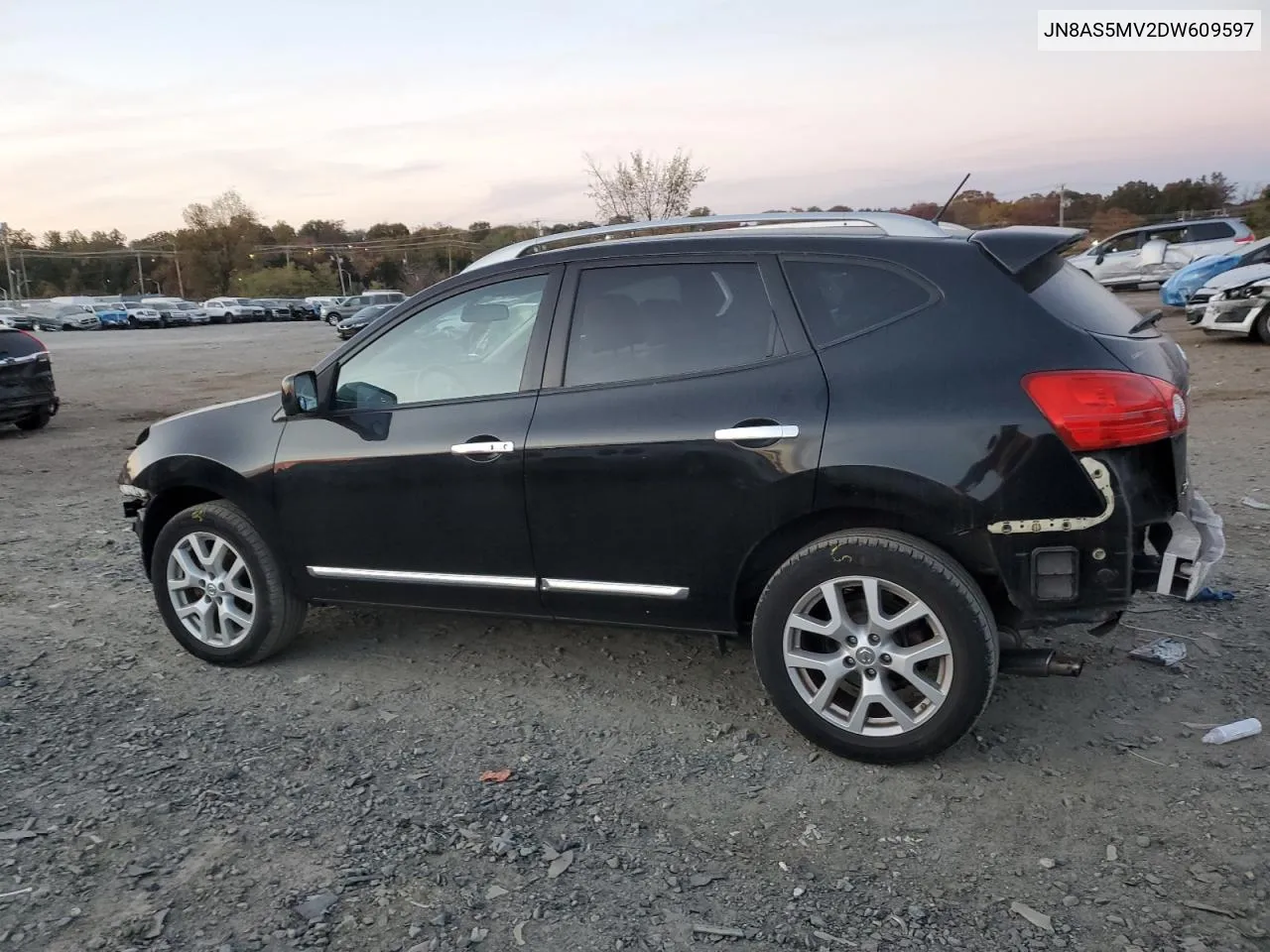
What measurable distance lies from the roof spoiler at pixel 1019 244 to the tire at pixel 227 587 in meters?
3.21

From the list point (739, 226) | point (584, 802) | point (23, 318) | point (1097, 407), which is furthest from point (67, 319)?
point (1097, 407)

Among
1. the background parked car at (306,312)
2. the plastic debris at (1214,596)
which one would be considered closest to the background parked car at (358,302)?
the background parked car at (306,312)

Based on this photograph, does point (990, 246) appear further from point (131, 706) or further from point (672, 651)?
point (131, 706)

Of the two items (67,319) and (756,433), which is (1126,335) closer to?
(756,433)

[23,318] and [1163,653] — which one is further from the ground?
[23,318]

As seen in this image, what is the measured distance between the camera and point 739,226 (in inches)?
154

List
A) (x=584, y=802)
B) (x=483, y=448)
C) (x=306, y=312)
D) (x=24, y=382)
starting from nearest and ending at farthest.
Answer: (x=584, y=802) → (x=483, y=448) → (x=24, y=382) → (x=306, y=312)

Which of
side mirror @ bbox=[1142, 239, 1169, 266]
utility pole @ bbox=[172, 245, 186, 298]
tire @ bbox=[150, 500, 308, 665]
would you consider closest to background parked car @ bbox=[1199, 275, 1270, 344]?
side mirror @ bbox=[1142, 239, 1169, 266]

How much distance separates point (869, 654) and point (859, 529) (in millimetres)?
427

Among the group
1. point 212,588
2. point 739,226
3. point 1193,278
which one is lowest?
point 212,588

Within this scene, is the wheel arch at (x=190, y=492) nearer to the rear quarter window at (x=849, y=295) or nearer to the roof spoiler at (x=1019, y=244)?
the rear quarter window at (x=849, y=295)

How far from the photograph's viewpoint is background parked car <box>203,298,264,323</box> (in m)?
64.8

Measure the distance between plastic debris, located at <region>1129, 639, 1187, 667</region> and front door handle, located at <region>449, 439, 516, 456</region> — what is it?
2.77 metres

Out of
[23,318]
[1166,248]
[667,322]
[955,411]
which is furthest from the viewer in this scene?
[23,318]
